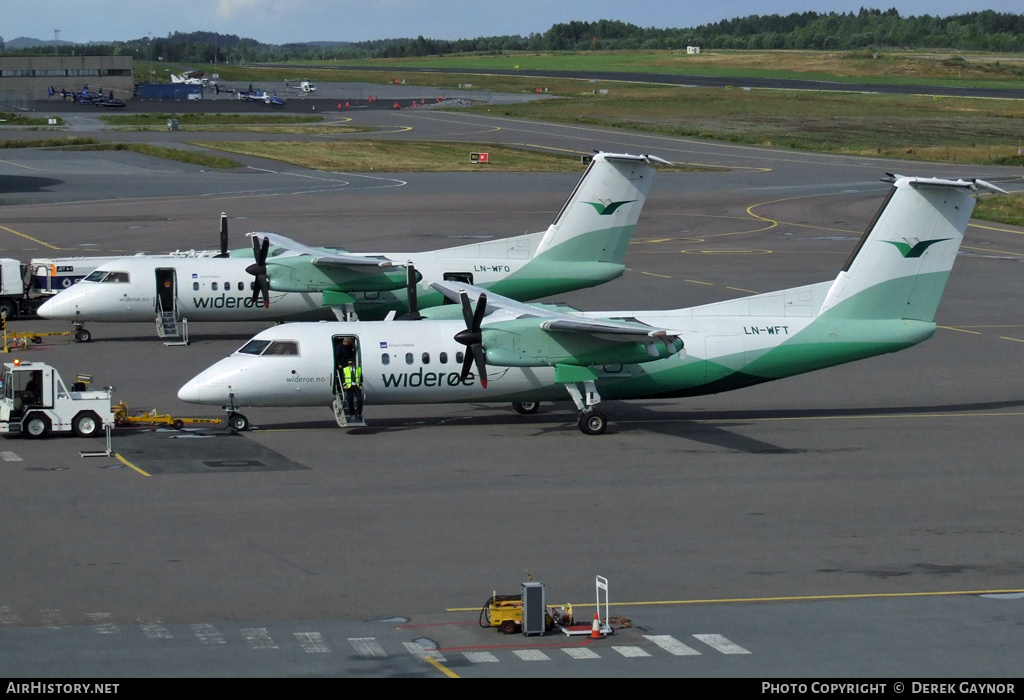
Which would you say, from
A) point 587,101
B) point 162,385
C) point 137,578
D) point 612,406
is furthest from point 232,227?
point 587,101

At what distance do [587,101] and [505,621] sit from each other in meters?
137

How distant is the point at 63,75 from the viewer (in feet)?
540

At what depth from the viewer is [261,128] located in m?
117

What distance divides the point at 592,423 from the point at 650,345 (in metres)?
2.28

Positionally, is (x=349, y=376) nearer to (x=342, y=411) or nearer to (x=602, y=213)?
(x=342, y=411)

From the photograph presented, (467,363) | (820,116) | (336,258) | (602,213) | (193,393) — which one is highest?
(820,116)

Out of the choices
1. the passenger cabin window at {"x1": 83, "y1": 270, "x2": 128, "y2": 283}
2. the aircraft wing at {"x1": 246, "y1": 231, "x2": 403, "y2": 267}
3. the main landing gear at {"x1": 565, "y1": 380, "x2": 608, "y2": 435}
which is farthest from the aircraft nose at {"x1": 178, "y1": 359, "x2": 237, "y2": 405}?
the passenger cabin window at {"x1": 83, "y1": 270, "x2": 128, "y2": 283}

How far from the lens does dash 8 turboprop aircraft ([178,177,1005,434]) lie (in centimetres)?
2798

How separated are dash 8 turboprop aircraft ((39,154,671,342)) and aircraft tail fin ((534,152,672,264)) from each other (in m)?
0.03

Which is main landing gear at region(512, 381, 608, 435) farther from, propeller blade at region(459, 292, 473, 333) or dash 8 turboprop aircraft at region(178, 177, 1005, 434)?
propeller blade at region(459, 292, 473, 333)

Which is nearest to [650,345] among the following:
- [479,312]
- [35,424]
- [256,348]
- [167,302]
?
[479,312]

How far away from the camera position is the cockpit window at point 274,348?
28.4 metres

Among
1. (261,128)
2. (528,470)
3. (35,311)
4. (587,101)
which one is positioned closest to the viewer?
(528,470)

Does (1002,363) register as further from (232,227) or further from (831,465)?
(232,227)
